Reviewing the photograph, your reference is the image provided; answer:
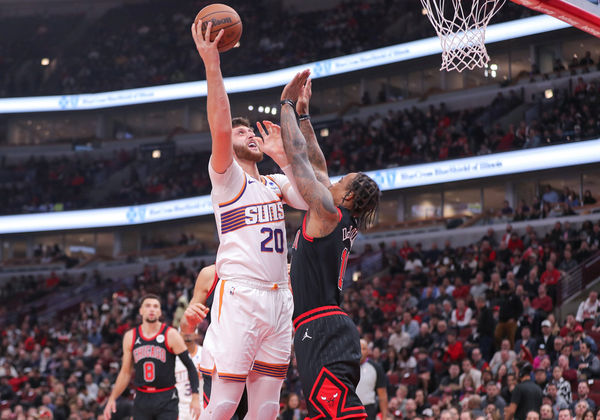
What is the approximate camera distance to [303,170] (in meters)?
4.96

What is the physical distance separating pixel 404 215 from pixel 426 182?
12.6 feet

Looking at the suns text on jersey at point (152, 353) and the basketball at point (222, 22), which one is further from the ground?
the basketball at point (222, 22)

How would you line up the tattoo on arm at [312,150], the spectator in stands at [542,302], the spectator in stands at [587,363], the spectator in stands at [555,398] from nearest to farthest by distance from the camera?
the tattoo on arm at [312,150] → the spectator in stands at [555,398] → the spectator in stands at [587,363] → the spectator in stands at [542,302]

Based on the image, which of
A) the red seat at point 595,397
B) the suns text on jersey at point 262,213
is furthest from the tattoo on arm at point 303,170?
the red seat at point 595,397

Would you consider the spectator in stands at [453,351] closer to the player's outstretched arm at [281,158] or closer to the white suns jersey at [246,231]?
the player's outstretched arm at [281,158]

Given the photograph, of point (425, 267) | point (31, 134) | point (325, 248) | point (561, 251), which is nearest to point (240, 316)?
point (325, 248)

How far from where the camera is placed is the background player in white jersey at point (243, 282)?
15.7 feet

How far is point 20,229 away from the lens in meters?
32.8

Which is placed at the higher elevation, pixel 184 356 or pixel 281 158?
pixel 281 158

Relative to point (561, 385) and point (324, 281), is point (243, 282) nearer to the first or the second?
point (324, 281)

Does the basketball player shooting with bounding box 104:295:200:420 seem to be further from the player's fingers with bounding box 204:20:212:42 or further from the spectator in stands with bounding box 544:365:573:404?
the spectator in stands with bounding box 544:365:573:404

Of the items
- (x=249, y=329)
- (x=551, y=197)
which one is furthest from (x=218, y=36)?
(x=551, y=197)

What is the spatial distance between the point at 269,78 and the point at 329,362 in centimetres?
2904

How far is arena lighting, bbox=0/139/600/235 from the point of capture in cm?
2309
